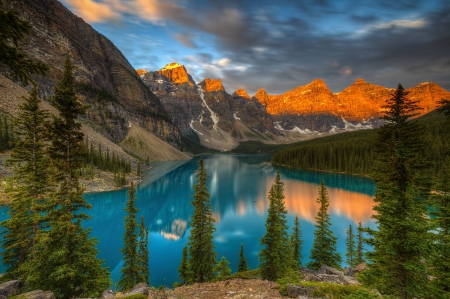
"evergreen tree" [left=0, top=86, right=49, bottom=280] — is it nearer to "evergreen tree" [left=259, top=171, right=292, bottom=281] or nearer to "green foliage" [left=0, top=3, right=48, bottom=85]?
"green foliage" [left=0, top=3, right=48, bottom=85]

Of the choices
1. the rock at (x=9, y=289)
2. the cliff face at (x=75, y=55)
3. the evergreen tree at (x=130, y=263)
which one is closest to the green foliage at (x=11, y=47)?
the rock at (x=9, y=289)

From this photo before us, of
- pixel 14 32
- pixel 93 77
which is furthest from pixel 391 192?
pixel 93 77

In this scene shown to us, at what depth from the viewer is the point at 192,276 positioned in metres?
22.4

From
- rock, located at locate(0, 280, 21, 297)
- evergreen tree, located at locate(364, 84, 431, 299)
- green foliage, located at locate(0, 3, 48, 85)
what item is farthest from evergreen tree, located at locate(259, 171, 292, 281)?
green foliage, located at locate(0, 3, 48, 85)

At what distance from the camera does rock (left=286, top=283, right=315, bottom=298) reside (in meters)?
11.2

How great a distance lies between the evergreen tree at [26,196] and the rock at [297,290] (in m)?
17.8

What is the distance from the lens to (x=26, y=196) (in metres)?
17.6

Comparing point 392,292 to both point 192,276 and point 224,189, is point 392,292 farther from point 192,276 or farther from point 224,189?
point 224,189

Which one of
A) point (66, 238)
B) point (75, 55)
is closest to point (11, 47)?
point (66, 238)

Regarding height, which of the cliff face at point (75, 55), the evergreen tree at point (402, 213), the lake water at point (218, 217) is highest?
the cliff face at point (75, 55)

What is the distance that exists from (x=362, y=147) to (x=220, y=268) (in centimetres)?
12115

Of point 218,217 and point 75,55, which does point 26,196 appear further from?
point 75,55

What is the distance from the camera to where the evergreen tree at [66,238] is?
522 inches

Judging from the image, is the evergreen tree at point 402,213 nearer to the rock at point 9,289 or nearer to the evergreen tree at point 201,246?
the evergreen tree at point 201,246
